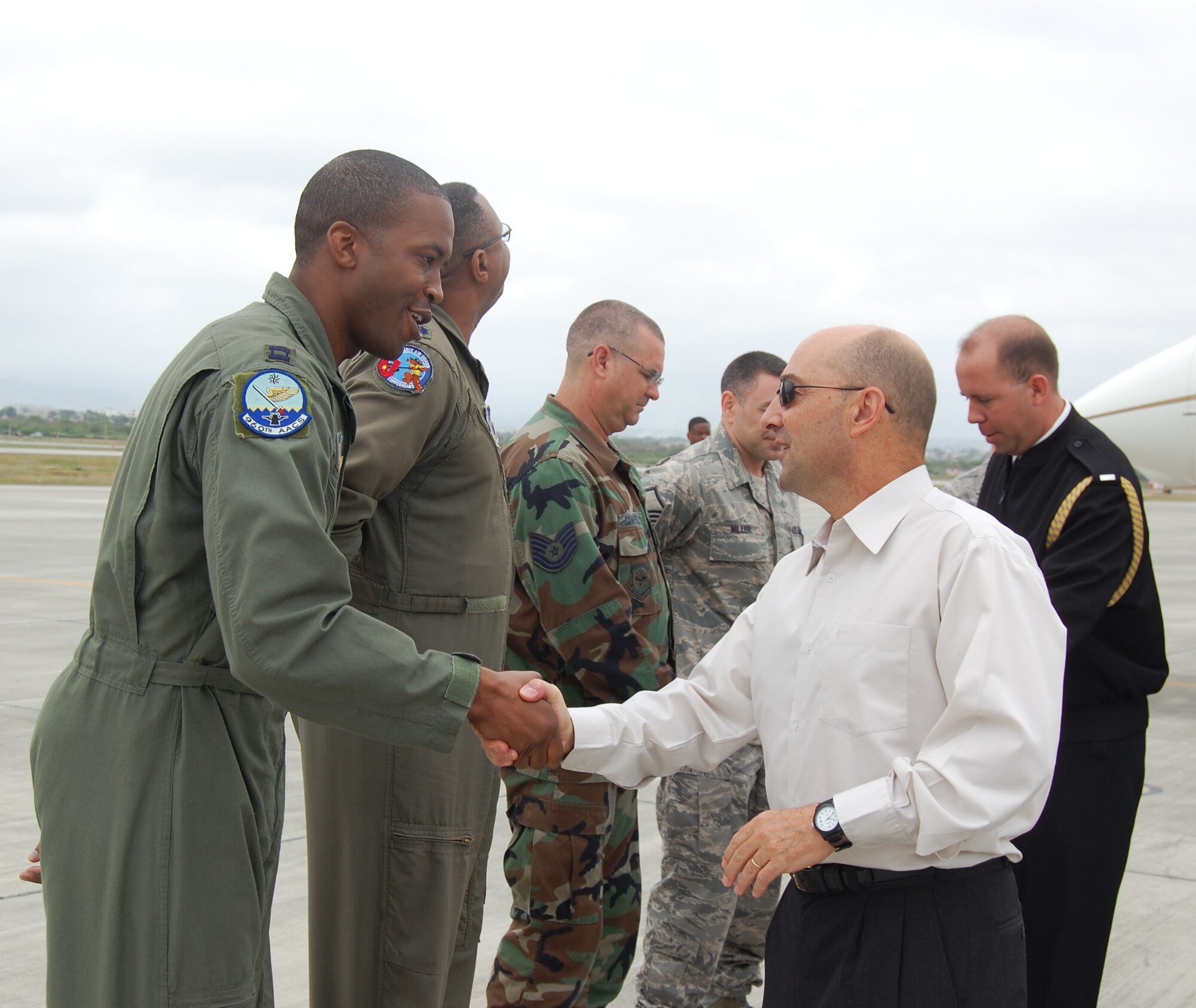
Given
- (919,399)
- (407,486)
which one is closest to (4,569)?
(407,486)

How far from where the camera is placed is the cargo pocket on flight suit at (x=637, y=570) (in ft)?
11.1

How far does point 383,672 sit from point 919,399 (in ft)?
3.60

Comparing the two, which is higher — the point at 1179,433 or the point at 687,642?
the point at 1179,433

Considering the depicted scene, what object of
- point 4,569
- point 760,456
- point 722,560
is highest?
point 760,456

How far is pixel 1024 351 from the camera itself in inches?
132

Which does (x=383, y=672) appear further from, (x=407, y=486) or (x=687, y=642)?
(x=687, y=642)

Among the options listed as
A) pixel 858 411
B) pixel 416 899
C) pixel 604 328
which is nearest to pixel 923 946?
pixel 858 411

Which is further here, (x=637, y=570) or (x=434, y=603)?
(x=637, y=570)

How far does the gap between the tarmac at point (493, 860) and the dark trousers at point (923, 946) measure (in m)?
1.85

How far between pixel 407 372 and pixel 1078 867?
85.8 inches

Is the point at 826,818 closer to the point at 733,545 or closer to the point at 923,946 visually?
the point at 923,946

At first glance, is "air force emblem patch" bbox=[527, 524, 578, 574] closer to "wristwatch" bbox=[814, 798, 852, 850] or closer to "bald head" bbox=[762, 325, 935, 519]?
"bald head" bbox=[762, 325, 935, 519]

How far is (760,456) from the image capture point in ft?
14.3

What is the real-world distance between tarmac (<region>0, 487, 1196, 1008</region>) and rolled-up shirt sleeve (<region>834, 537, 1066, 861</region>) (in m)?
2.16
